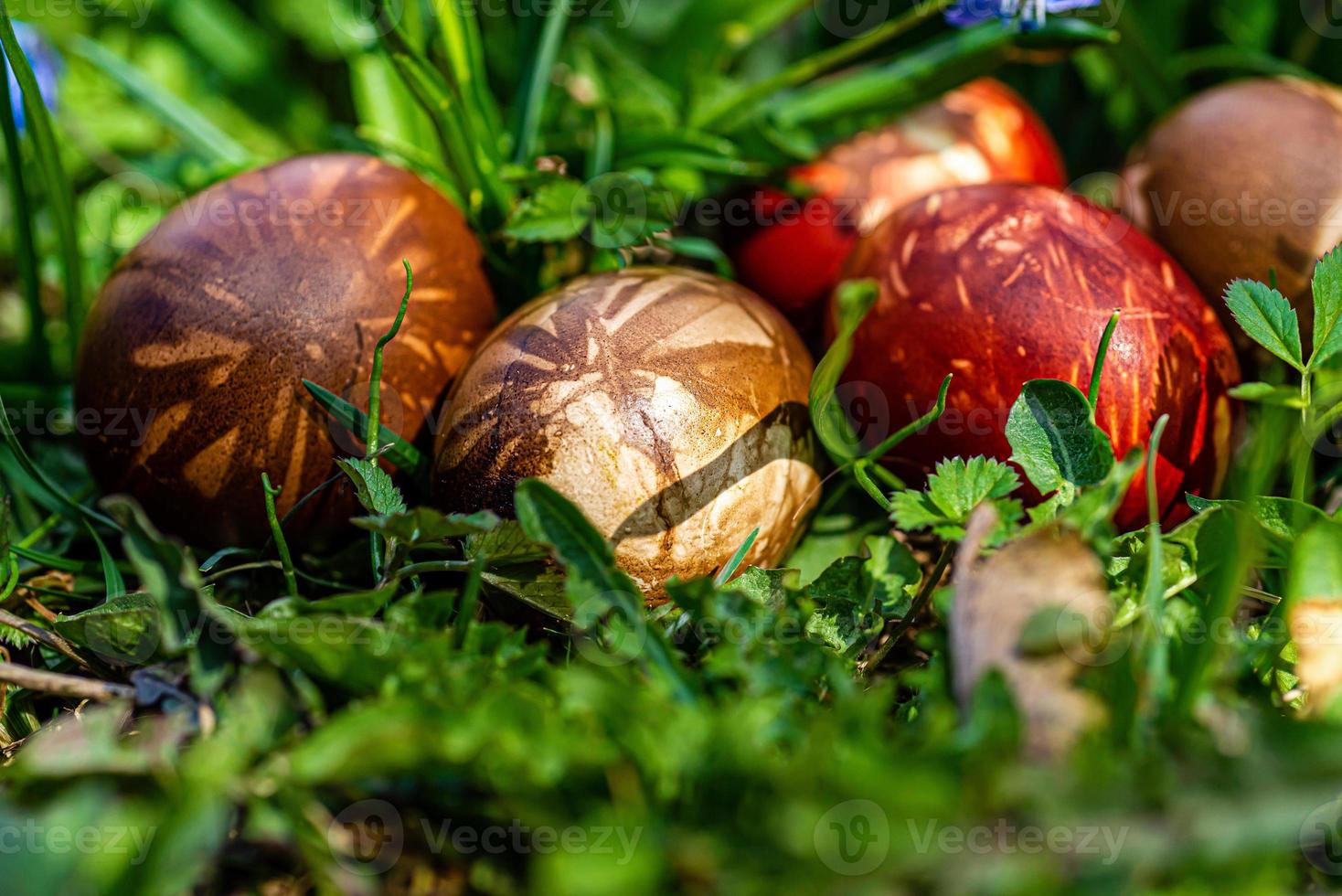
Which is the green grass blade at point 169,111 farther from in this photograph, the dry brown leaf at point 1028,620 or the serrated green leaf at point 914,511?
the dry brown leaf at point 1028,620

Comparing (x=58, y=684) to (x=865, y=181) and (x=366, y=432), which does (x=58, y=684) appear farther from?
(x=865, y=181)

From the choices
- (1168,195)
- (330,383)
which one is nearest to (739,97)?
(1168,195)

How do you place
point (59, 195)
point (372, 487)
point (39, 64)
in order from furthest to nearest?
point (39, 64) → point (59, 195) → point (372, 487)

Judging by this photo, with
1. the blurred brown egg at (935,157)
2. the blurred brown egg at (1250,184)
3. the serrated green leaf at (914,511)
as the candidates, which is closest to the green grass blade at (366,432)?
the serrated green leaf at (914,511)

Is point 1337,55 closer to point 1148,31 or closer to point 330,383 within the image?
point 1148,31

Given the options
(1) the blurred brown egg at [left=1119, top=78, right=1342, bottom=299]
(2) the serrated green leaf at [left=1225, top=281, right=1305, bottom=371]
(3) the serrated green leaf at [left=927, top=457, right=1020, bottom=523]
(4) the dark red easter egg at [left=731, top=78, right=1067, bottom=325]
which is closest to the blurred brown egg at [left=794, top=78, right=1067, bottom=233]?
(4) the dark red easter egg at [left=731, top=78, right=1067, bottom=325]

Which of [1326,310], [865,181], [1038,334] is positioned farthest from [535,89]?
[1326,310]
